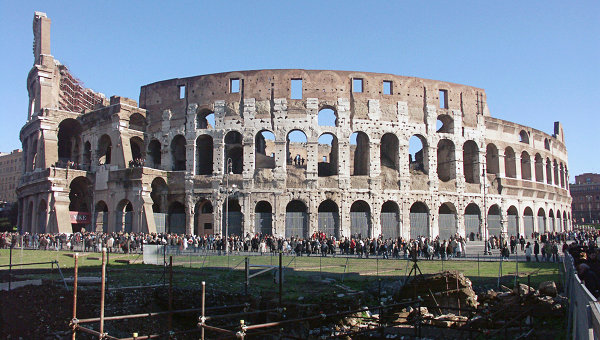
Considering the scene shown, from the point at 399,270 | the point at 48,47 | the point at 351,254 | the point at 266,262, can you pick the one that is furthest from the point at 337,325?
the point at 48,47

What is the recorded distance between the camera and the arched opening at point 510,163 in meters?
40.9

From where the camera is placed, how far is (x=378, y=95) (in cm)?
3609

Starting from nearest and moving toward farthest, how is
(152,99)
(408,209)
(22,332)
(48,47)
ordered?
(22,332), (408,209), (152,99), (48,47)

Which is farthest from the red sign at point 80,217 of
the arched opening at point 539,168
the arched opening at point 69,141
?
the arched opening at point 539,168

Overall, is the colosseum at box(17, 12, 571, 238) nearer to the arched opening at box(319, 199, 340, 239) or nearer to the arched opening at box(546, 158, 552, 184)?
the arched opening at box(319, 199, 340, 239)

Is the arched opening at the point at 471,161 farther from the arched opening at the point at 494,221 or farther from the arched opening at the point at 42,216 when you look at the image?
the arched opening at the point at 42,216

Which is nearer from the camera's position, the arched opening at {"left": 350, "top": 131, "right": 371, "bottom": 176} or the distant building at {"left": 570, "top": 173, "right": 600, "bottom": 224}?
the arched opening at {"left": 350, "top": 131, "right": 371, "bottom": 176}

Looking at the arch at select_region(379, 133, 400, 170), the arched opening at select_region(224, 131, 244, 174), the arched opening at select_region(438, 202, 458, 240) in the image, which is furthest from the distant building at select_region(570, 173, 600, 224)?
the arched opening at select_region(224, 131, 244, 174)

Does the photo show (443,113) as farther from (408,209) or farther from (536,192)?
(536,192)

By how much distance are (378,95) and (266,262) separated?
1946 cm

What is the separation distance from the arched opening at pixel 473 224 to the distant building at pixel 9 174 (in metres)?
84.0

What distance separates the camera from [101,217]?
37.0 metres

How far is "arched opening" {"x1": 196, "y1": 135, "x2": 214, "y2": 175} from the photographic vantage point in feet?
123

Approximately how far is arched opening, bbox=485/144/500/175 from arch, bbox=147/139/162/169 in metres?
26.2
